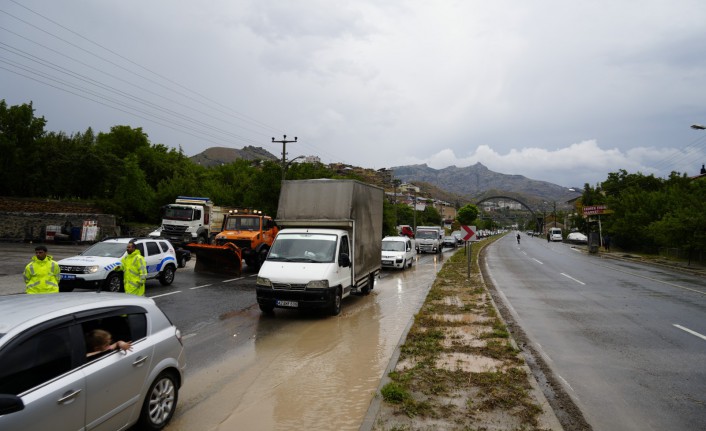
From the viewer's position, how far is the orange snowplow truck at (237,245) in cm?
1800

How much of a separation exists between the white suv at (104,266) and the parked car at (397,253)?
36.7ft

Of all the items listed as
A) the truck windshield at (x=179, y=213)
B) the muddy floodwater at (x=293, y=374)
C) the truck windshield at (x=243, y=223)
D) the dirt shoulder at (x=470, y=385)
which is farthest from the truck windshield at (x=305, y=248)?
the truck windshield at (x=179, y=213)

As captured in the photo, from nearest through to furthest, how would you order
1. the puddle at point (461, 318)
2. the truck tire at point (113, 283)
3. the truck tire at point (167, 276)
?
the puddle at point (461, 318)
the truck tire at point (113, 283)
the truck tire at point (167, 276)

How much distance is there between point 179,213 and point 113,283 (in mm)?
14210

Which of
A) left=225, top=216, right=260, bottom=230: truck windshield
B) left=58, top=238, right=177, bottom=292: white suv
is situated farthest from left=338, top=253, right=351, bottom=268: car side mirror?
left=225, top=216, right=260, bottom=230: truck windshield

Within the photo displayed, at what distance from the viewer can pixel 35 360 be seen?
3.45 m

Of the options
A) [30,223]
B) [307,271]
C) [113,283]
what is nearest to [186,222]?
[30,223]

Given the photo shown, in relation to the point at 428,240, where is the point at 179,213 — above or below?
above

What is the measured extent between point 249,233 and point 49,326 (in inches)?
651

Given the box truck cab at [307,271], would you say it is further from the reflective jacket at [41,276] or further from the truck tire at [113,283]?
the truck tire at [113,283]

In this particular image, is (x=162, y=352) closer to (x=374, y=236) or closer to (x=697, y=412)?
(x=697, y=412)

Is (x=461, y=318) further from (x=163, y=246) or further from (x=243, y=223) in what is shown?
(x=243, y=223)

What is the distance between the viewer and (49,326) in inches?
143

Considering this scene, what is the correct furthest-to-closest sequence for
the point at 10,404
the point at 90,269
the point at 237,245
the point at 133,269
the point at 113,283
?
the point at 237,245, the point at 113,283, the point at 90,269, the point at 133,269, the point at 10,404
